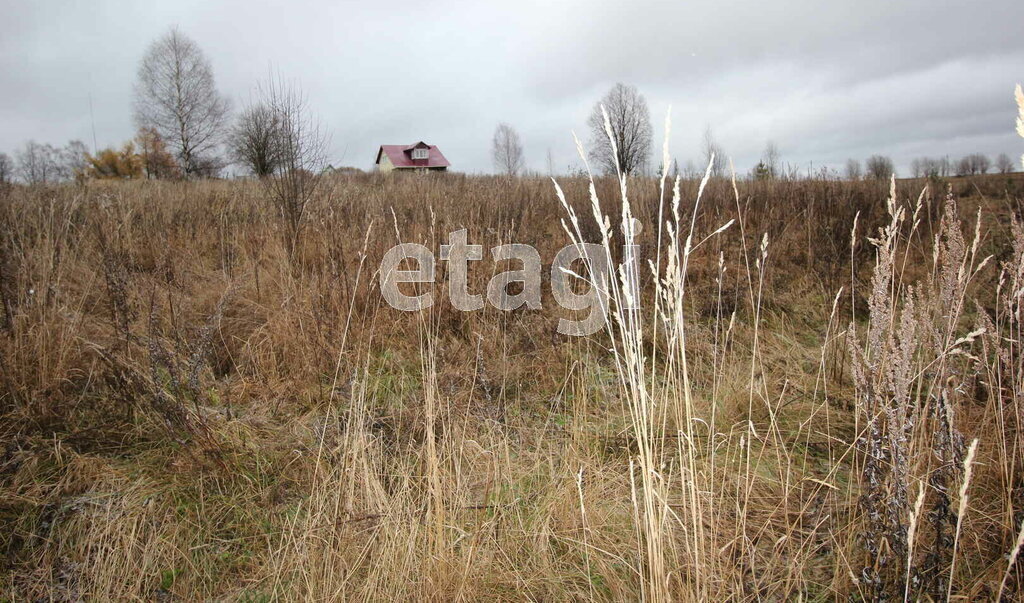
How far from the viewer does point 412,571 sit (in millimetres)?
1556

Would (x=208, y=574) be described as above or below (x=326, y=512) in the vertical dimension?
below

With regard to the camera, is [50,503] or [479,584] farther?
[50,503]

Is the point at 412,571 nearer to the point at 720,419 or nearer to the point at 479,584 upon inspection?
the point at 479,584

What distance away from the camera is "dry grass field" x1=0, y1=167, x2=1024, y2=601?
4.45 feet

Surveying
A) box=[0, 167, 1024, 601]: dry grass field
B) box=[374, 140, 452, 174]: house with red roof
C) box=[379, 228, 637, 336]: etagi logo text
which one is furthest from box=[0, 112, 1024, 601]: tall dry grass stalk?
box=[374, 140, 452, 174]: house with red roof

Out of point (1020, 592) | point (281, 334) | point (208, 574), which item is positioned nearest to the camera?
point (1020, 592)

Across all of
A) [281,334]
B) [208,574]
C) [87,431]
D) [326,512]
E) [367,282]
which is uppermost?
[367,282]

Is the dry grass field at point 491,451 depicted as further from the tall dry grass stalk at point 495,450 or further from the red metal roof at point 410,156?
the red metal roof at point 410,156

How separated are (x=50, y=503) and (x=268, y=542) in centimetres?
84

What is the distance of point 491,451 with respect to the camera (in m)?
2.08

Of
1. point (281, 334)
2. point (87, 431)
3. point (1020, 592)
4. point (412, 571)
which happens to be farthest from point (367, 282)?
point (1020, 592)

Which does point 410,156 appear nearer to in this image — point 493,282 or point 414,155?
point 414,155

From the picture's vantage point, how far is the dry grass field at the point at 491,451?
53.4 inches

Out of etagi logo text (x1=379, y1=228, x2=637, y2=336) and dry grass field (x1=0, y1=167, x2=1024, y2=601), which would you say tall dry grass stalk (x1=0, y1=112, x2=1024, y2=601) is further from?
etagi logo text (x1=379, y1=228, x2=637, y2=336)
